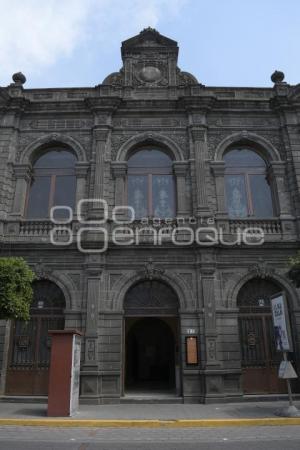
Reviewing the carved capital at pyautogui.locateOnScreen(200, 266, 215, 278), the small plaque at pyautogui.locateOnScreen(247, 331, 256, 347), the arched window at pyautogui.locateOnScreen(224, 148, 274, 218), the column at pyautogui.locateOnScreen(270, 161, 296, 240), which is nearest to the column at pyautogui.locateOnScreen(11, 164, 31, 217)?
the carved capital at pyautogui.locateOnScreen(200, 266, 215, 278)

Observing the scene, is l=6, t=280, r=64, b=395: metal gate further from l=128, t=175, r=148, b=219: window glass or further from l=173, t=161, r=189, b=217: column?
l=173, t=161, r=189, b=217: column

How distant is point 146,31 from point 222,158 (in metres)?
6.87

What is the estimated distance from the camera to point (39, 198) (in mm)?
15094

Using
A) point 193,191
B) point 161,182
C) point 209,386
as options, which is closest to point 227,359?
point 209,386

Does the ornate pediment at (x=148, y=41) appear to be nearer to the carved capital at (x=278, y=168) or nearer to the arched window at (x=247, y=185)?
the arched window at (x=247, y=185)

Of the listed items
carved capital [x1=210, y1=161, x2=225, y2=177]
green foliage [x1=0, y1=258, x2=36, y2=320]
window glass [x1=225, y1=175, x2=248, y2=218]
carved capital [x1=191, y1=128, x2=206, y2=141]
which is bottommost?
green foliage [x1=0, y1=258, x2=36, y2=320]

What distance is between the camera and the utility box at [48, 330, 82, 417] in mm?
9727

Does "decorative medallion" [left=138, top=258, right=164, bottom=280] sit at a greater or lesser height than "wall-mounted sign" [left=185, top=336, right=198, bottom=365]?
greater

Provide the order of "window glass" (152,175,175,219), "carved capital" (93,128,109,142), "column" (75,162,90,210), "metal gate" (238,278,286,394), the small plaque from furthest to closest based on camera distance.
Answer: "carved capital" (93,128,109,142) → "window glass" (152,175,175,219) → "column" (75,162,90,210) → the small plaque → "metal gate" (238,278,286,394)

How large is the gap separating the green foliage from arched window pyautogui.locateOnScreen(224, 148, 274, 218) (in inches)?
314

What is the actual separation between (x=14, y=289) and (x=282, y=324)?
7.21 metres

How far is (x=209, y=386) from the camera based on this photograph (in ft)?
39.4

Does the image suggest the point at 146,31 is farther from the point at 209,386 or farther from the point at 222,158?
the point at 209,386

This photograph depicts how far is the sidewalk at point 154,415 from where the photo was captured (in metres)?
8.83
